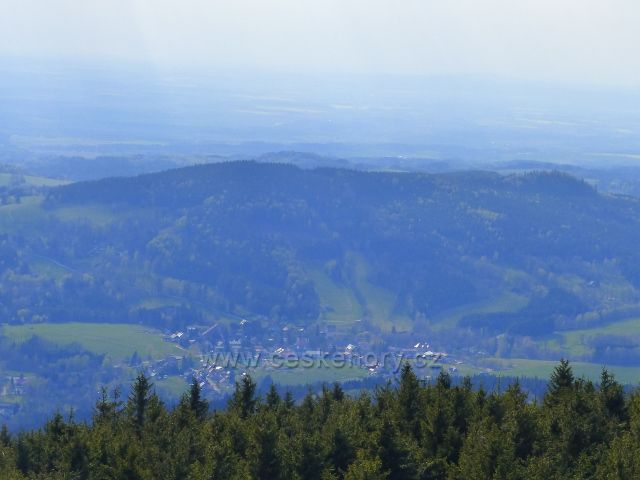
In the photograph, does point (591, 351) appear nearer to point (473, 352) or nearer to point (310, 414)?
point (473, 352)

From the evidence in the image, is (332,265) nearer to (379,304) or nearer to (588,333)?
(379,304)

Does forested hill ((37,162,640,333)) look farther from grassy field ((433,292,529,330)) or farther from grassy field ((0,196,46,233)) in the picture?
grassy field ((0,196,46,233))

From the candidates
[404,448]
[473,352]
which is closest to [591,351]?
[473,352]

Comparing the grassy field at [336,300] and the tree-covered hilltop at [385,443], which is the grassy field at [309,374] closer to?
the grassy field at [336,300]

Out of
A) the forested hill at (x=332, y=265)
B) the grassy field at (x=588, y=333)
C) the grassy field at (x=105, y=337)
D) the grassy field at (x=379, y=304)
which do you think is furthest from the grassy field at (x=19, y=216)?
the grassy field at (x=588, y=333)

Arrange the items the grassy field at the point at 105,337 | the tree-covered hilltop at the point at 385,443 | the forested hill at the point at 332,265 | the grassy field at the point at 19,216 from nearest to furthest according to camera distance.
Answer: the tree-covered hilltop at the point at 385,443 < the grassy field at the point at 105,337 < the forested hill at the point at 332,265 < the grassy field at the point at 19,216

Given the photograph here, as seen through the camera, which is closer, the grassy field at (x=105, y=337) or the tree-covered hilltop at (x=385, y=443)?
the tree-covered hilltop at (x=385, y=443)

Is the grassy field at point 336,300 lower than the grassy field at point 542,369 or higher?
higher

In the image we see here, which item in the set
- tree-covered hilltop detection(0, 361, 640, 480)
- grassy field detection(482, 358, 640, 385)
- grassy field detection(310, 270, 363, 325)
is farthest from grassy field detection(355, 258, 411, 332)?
tree-covered hilltop detection(0, 361, 640, 480)
